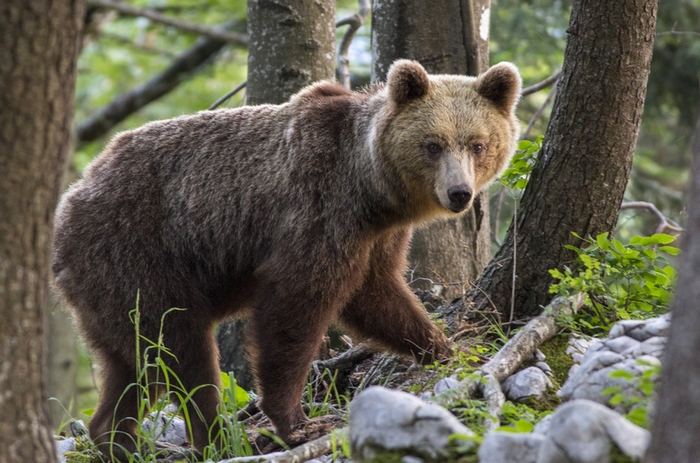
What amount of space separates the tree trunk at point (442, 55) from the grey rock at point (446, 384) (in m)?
2.13

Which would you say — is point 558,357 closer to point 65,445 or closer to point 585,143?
point 585,143

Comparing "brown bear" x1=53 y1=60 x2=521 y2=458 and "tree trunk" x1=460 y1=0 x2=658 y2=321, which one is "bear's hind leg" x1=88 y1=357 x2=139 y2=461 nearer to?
"brown bear" x1=53 y1=60 x2=521 y2=458

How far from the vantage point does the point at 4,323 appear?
2852mm

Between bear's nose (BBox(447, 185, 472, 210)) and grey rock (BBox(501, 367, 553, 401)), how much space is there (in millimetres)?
1069

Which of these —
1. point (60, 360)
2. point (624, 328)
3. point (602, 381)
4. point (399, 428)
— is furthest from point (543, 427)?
point (60, 360)

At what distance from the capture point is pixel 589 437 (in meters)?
2.71

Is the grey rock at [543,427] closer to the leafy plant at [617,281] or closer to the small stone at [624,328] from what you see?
the small stone at [624,328]

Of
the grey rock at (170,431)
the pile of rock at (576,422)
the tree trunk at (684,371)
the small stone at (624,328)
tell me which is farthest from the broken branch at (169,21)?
the tree trunk at (684,371)

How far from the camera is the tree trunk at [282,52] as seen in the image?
6.71 meters

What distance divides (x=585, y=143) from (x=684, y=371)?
2.84 meters

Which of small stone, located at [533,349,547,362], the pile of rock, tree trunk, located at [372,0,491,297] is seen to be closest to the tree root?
small stone, located at [533,349,547,362]

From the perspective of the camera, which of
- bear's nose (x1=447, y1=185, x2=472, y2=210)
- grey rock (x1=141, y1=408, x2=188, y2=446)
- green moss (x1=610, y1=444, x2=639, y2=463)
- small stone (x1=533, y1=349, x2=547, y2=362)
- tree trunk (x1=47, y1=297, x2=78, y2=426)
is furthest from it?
tree trunk (x1=47, y1=297, x2=78, y2=426)

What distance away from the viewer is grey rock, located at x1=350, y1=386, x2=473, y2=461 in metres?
3.01

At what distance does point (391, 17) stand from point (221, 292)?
276 centimetres
